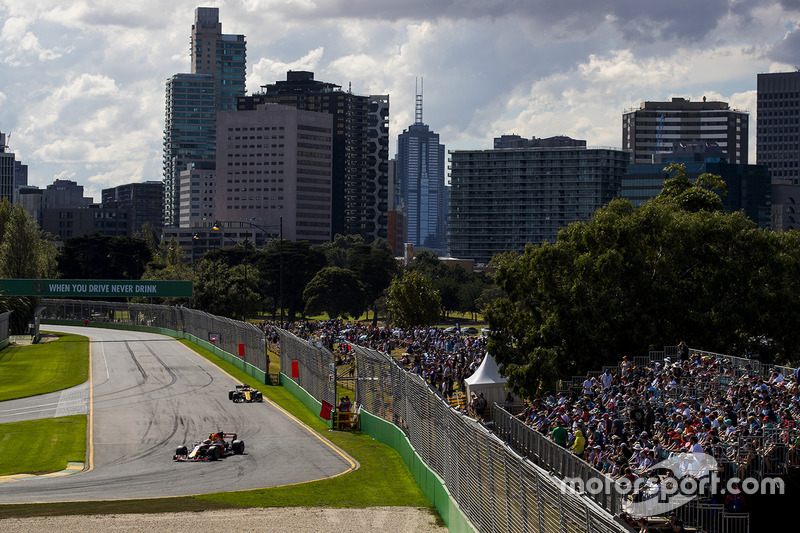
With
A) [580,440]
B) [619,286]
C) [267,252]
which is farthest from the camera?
[267,252]

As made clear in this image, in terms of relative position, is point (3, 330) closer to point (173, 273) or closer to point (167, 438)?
point (167, 438)

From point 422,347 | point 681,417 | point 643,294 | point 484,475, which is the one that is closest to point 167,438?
point 681,417

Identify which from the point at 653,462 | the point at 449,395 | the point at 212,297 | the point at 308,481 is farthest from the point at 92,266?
the point at 653,462

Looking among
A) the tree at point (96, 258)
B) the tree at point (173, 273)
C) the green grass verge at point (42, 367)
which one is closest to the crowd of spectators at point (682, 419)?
the green grass verge at point (42, 367)

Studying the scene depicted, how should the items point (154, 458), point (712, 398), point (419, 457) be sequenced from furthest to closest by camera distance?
point (154, 458) → point (712, 398) → point (419, 457)

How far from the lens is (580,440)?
24.3 meters

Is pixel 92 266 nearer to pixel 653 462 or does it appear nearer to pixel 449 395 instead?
pixel 449 395

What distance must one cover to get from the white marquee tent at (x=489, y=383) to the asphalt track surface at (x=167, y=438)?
7459 mm

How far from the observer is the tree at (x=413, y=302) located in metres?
89.0

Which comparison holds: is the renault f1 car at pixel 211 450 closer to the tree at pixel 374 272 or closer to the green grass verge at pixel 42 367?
the green grass verge at pixel 42 367

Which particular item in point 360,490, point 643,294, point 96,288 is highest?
point 643,294

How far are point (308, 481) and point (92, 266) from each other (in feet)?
420

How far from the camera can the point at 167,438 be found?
119ft

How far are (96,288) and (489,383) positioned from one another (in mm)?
67759
